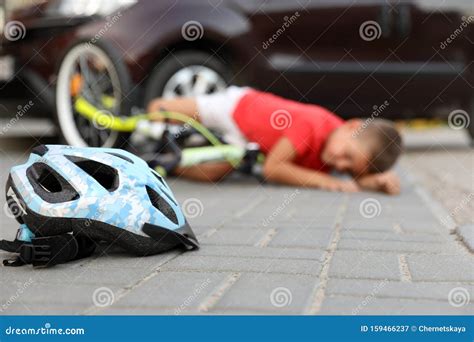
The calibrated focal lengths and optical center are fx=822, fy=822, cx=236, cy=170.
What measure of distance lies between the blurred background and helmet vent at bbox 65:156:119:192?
120 inches

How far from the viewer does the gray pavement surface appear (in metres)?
2.87

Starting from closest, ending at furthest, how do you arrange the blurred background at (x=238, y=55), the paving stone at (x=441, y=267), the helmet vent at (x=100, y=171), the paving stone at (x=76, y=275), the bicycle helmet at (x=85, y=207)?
the paving stone at (x=76, y=275), the paving stone at (x=441, y=267), the bicycle helmet at (x=85, y=207), the helmet vent at (x=100, y=171), the blurred background at (x=238, y=55)

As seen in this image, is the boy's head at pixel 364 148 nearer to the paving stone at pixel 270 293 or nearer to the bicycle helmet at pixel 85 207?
the bicycle helmet at pixel 85 207

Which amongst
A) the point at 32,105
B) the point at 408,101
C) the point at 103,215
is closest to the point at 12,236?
the point at 103,215

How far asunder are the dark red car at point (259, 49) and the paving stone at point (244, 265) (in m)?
3.41

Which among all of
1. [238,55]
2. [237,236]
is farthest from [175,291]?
[238,55]

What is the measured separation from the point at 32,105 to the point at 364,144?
11.4 ft

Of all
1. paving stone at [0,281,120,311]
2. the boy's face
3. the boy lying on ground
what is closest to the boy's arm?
the boy lying on ground

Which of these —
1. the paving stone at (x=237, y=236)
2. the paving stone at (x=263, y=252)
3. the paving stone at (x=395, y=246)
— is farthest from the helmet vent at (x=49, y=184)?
the paving stone at (x=395, y=246)

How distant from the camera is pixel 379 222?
470cm

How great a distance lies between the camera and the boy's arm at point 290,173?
599 cm

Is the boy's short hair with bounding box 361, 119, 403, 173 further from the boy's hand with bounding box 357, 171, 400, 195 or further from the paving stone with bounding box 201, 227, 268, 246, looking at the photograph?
the paving stone with bounding box 201, 227, 268, 246

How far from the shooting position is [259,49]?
7.25m

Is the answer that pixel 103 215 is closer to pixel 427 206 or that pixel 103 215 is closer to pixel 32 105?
pixel 427 206
